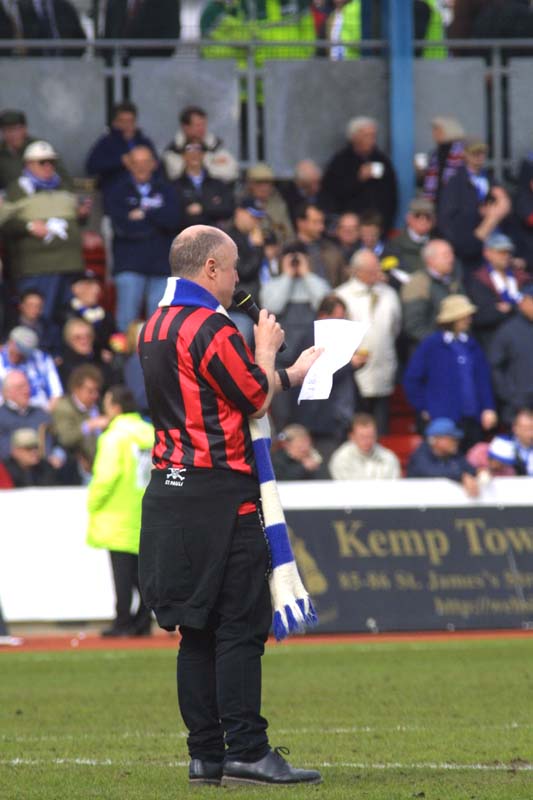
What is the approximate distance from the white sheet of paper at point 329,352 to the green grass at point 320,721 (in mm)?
1545

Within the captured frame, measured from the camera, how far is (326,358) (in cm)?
731

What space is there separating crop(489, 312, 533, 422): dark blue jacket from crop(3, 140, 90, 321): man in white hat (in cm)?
445


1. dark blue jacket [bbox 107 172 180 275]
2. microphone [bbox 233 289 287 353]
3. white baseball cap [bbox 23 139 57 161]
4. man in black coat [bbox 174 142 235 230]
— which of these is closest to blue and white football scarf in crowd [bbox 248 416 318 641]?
microphone [bbox 233 289 287 353]

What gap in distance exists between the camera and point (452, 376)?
1852cm

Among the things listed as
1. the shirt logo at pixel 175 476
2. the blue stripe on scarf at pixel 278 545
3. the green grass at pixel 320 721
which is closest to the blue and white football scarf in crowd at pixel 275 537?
the blue stripe on scarf at pixel 278 545

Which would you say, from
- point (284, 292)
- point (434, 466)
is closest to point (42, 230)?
point (284, 292)

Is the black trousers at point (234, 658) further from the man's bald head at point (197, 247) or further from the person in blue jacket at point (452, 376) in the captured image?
the person in blue jacket at point (452, 376)

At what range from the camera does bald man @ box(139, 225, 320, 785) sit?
707cm

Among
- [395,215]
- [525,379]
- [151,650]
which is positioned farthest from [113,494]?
[395,215]

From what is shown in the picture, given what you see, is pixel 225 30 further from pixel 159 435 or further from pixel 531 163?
pixel 159 435

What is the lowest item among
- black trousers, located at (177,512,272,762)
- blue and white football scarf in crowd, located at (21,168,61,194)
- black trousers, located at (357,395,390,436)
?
black trousers, located at (357,395,390,436)

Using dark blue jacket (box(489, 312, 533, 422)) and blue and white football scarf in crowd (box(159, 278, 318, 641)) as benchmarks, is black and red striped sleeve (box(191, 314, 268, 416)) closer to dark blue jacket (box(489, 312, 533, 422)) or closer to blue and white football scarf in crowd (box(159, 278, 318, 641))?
blue and white football scarf in crowd (box(159, 278, 318, 641))

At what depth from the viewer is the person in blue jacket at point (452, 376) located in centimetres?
1856

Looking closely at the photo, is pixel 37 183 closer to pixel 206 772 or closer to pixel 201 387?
pixel 201 387
